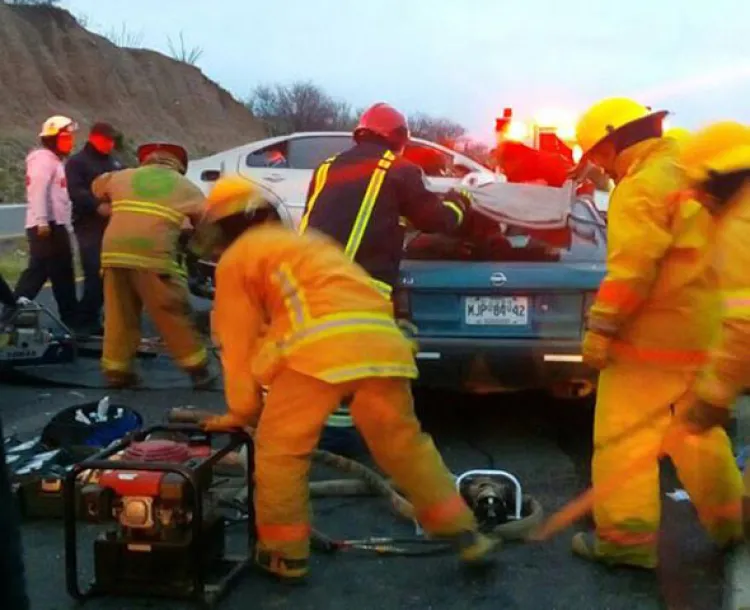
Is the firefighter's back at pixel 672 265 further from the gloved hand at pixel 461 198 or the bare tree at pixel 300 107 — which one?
the bare tree at pixel 300 107

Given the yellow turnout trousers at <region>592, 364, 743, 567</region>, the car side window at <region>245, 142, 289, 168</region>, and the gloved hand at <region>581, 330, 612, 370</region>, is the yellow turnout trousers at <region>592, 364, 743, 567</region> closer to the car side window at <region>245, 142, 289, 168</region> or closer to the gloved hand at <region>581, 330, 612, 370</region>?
the gloved hand at <region>581, 330, 612, 370</region>

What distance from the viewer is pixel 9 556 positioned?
8.32 feet

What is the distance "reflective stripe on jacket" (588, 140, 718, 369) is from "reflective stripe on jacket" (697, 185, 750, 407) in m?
0.76

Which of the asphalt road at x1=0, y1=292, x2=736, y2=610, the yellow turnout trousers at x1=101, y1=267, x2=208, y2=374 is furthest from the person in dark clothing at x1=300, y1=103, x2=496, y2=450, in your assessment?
the yellow turnout trousers at x1=101, y1=267, x2=208, y2=374

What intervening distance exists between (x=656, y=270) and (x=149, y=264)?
158 inches

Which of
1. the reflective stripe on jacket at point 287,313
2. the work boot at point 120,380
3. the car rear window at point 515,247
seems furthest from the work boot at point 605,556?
the work boot at point 120,380

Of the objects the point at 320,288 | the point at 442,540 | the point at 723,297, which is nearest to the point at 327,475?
the point at 442,540

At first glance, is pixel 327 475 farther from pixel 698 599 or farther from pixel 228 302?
pixel 698 599

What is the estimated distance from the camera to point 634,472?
451cm

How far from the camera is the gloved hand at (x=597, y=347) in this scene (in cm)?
452

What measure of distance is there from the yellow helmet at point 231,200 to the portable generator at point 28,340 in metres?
3.77

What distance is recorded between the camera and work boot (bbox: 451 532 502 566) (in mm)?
4473

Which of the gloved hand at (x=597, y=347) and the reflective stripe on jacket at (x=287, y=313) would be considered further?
the gloved hand at (x=597, y=347)

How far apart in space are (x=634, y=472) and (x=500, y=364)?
1.70 metres
